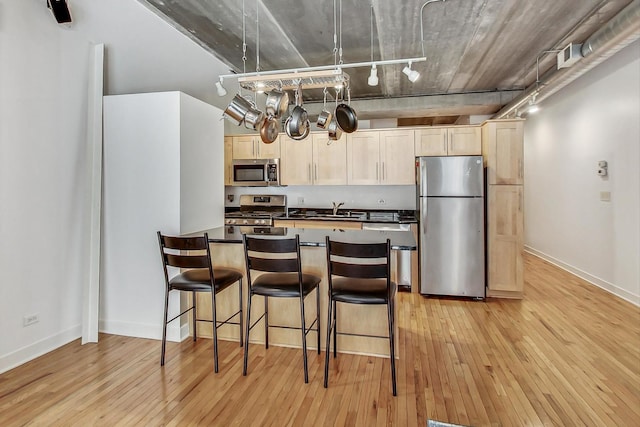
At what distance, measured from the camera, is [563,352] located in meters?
2.72

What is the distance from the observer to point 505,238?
4148mm

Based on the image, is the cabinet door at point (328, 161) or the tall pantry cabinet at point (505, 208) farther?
the cabinet door at point (328, 161)

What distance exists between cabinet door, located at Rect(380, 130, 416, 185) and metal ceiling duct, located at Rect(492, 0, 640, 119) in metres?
1.64

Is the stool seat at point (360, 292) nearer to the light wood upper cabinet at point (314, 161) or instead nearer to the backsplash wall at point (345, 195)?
the light wood upper cabinet at point (314, 161)

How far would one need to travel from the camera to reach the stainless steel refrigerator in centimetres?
411

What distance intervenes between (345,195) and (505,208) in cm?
224

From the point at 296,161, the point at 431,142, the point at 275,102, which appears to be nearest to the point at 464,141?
the point at 431,142

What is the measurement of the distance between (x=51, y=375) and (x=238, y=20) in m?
3.37

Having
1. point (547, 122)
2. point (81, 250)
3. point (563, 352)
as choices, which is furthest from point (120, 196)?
point (547, 122)

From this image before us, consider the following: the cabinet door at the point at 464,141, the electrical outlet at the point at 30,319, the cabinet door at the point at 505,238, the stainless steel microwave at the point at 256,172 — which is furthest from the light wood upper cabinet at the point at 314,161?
the electrical outlet at the point at 30,319

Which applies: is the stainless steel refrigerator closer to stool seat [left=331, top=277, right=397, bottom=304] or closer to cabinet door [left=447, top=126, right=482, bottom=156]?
cabinet door [left=447, top=126, right=482, bottom=156]

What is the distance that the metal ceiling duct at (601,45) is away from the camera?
287 cm

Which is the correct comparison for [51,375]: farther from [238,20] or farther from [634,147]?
[634,147]

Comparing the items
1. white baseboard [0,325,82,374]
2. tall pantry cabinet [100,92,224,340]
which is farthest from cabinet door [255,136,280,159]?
white baseboard [0,325,82,374]
